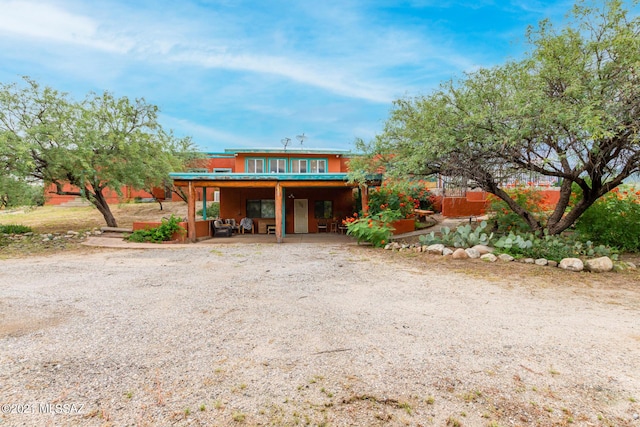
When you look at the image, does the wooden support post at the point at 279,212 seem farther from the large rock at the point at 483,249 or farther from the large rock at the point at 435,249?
the large rock at the point at 483,249

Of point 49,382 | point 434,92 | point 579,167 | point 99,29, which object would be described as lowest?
point 49,382

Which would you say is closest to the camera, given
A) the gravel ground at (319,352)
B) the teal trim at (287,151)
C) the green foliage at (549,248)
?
the gravel ground at (319,352)

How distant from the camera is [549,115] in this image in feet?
21.6

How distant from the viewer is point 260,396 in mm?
2510

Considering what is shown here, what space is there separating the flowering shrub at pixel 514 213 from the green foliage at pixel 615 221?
1.34m

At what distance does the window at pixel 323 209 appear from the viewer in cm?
1702

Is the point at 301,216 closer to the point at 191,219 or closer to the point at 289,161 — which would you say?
the point at 289,161

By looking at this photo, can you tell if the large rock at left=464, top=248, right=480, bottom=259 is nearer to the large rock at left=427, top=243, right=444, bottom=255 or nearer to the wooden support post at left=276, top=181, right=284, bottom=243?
the large rock at left=427, top=243, right=444, bottom=255

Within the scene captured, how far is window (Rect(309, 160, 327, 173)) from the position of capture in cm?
1878

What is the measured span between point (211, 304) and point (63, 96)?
13057 mm

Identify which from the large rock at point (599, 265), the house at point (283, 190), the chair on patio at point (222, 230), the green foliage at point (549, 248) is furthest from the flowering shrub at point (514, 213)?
the chair on patio at point (222, 230)

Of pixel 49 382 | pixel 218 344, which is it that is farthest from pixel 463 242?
pixel 49 382

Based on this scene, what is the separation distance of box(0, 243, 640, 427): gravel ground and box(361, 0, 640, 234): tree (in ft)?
10.0

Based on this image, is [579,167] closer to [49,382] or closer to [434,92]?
[434,92]
